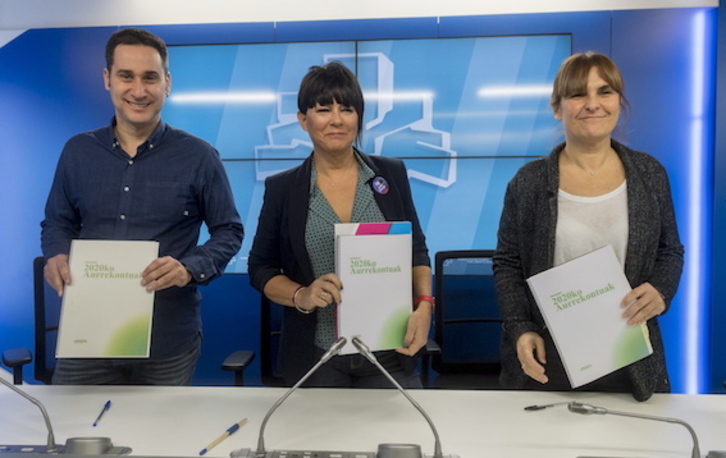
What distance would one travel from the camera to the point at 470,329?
335 centimetres

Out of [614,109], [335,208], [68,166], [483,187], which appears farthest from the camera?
[483,187]

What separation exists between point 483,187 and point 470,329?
0.89m

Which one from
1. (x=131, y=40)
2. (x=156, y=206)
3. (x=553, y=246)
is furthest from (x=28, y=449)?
(x=553, y=246)

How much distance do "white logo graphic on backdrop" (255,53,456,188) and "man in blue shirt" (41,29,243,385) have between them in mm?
1610

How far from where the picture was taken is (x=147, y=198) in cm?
207

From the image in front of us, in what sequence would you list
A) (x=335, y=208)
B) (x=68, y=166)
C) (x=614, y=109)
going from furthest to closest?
1. (x=68, y=166)
2. (x=335, y=208)
3. (x=614, y=109)

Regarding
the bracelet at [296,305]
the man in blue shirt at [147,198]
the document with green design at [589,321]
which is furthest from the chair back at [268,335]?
the document with green design at [589,321]

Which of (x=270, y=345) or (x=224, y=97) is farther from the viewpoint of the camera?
(x=224, y=97)

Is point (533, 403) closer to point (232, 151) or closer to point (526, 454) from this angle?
point (526, 454)

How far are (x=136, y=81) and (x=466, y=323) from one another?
209 centimetres

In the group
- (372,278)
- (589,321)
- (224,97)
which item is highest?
(224,97)

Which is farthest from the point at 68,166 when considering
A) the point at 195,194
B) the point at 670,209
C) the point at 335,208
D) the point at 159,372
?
the point at 670,209

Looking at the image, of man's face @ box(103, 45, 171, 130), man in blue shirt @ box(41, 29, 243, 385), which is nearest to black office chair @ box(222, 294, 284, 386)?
man in blue shirt @ box(41, 29, 243, 385)

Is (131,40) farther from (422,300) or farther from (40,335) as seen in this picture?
(40,335)
